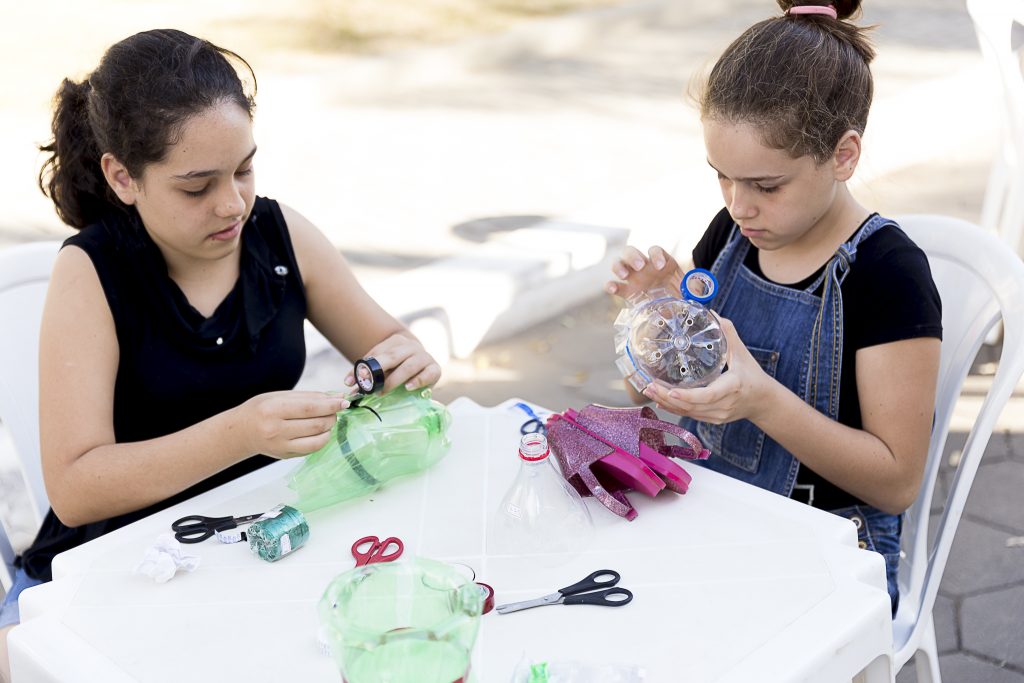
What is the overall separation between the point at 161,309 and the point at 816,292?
1258mm

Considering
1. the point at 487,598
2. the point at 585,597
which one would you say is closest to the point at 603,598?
the point at 585,597

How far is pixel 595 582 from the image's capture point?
1537mm

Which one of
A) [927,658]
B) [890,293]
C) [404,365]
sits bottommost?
[927,658]

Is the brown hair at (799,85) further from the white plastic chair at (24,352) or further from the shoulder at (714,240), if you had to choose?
the white plastic chair at (24,352)

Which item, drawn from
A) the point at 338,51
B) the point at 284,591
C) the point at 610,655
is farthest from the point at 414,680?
the point at 338,51

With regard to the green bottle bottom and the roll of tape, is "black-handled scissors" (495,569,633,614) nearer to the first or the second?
the roll of tape

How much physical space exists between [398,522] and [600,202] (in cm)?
411

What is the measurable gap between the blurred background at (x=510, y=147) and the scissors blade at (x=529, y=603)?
1.15 m

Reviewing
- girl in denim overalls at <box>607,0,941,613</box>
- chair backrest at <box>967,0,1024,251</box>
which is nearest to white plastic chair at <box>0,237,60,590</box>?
girl in denim overalls at <box>607,0,941,613</box>

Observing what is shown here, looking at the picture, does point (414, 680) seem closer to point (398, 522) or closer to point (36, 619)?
point (398, 522)

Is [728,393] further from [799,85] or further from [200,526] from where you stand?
[200,526]

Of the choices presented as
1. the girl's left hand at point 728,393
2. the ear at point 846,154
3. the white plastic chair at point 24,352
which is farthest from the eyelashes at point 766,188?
the white plastic chair at point 24,352

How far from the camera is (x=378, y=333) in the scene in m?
2.40

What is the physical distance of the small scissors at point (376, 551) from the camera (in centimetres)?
163
